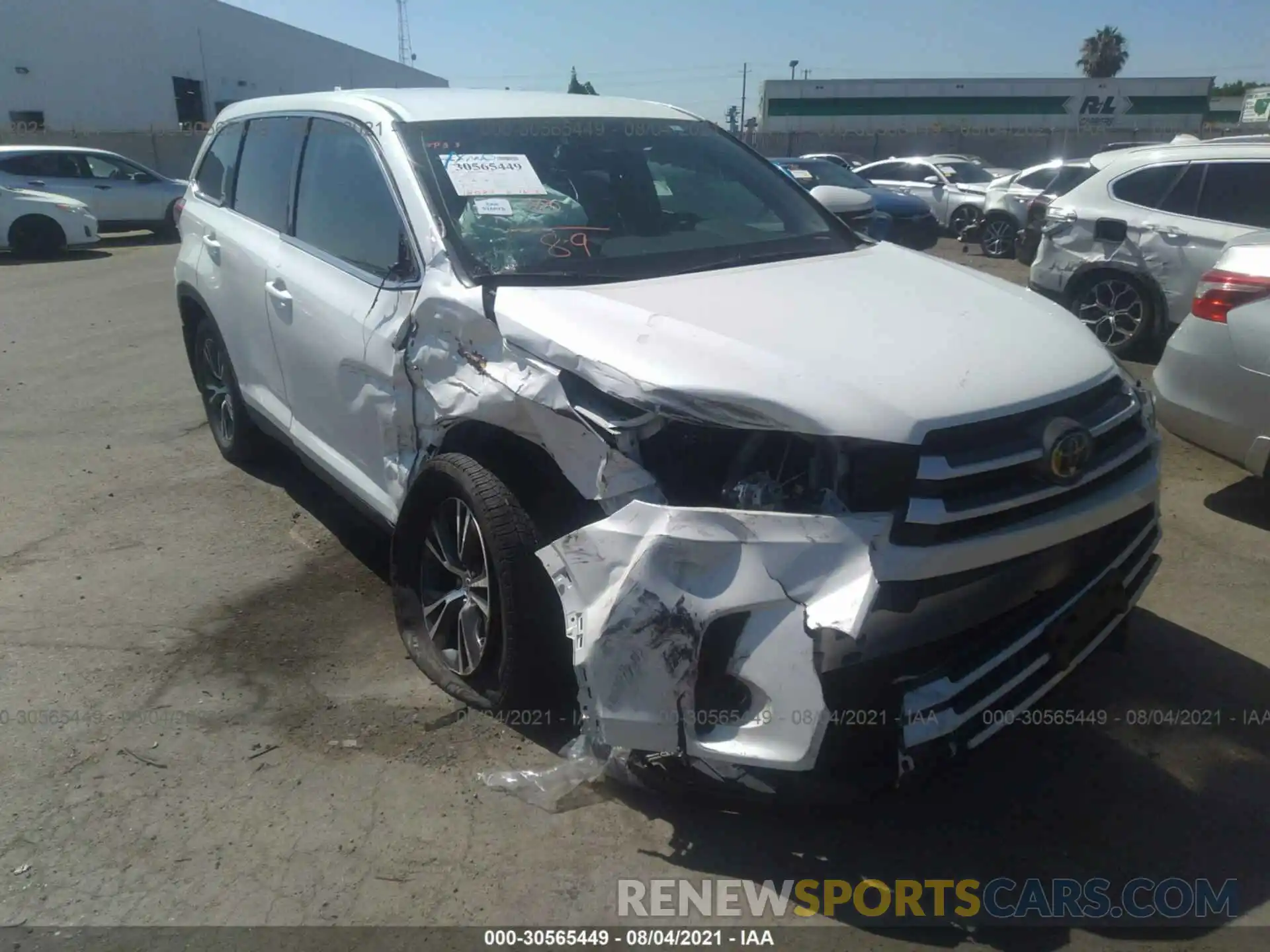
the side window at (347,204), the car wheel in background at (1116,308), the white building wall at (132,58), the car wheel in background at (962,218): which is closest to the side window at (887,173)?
the car wheel in background at (962,218)

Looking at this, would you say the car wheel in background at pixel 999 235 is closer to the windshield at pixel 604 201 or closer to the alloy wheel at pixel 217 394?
the windshield at pixel 604 201

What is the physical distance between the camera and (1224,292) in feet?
14.7

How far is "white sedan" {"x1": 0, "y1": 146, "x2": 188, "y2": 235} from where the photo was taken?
16.1 meters

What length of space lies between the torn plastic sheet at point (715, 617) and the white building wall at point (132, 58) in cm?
3337

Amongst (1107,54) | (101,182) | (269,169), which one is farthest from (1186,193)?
(1107,54)

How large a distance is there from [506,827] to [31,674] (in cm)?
196

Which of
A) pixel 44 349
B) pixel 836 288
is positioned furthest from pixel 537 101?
pixel 44 349

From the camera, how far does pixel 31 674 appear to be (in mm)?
3617

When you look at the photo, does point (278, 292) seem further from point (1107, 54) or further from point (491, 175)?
point (1107, 54)

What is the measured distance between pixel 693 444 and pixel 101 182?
17737 mm

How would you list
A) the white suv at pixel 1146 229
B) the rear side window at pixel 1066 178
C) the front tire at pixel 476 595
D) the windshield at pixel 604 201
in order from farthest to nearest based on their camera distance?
the rear side window at pixel 1066 178 → the white suv at pixel 1146 229 → the windshield at pixel 604 201 → the front tire at pixel 476 595

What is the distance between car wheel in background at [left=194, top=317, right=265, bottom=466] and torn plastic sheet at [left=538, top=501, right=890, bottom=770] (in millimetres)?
3235

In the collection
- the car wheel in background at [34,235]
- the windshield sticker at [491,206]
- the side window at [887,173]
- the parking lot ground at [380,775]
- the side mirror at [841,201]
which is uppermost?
the windshield sticker at [491,206]

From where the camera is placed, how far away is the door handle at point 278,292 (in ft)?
13.4
